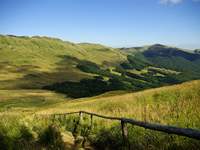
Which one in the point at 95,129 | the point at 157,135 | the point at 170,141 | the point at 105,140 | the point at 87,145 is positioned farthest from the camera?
the point at 95,129

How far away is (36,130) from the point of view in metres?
14.9

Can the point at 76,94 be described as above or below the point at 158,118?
below

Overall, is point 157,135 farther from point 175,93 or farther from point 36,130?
point 175,93

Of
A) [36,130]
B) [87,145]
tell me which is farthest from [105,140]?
[36,130]

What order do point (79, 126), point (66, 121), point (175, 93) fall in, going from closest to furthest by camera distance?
point (79, 126) < point (66, 121) < point (175, 93)

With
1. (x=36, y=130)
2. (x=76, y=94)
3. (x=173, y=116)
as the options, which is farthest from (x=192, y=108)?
(x=76, y=94)

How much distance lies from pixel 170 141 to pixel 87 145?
467 cm

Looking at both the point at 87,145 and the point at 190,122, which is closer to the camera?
the point at 190,122

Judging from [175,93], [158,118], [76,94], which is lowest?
[76,94]

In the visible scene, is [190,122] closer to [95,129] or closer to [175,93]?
[95,129]

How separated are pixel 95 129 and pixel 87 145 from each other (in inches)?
74.9

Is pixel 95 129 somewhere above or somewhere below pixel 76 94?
above

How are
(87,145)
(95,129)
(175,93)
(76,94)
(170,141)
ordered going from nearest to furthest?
(170,141)
(87,145)
(95,129)
(175,93)
(76,94)

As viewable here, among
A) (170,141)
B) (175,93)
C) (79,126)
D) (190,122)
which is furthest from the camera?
(175,93)
